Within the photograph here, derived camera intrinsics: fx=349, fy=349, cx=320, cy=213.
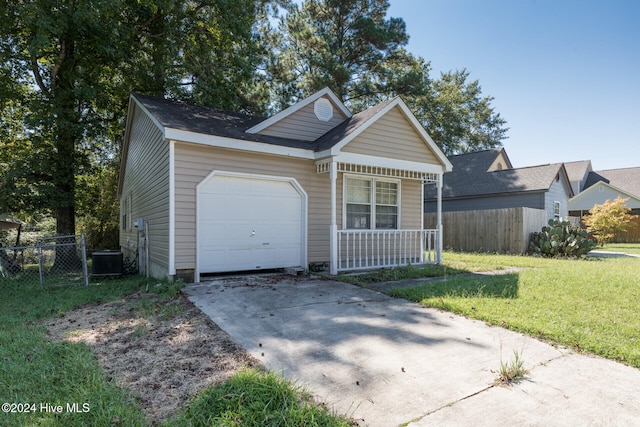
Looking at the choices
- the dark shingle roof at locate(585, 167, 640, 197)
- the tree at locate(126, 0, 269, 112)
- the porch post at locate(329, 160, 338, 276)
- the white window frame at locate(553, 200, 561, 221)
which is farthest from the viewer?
the dark shingle roof at locate(585, 167, 640, 197)

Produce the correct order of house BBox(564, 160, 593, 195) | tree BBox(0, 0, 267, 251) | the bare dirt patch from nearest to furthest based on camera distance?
1. the bare dirt patch
2. tree BBox(0, 0, 267, 251)
3. house BBox(564, 160, 593, 195)

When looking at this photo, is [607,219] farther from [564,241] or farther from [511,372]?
[511,372]

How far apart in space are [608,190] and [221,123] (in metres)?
30.3

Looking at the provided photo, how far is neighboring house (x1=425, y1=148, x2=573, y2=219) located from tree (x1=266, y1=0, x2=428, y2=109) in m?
5.89

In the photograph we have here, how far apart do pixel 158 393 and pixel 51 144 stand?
14384 mm

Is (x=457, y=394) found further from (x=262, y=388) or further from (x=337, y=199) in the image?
(x=337, y=199)

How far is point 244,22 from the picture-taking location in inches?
536

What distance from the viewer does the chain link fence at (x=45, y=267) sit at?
8.70 m

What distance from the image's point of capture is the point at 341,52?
63.8 feet

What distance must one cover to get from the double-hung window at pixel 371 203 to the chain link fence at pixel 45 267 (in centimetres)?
652

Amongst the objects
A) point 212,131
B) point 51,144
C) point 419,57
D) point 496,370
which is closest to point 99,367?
point 496,370

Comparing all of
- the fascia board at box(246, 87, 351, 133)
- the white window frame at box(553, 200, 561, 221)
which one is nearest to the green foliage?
the fascia board at box(246, 87, 351, 133)

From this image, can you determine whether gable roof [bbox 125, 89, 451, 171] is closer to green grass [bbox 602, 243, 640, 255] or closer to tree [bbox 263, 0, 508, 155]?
tree [bbox 263, 0, 508, 155]

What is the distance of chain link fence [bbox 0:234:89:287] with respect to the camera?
8695 millimetres
